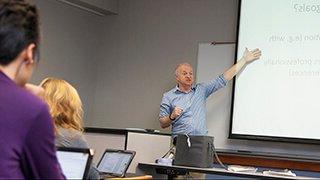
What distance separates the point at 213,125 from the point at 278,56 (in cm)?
103

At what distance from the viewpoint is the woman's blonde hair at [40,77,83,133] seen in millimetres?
2175

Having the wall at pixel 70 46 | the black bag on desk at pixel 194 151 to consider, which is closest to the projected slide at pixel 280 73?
the black bag on desk at pixel 194 151

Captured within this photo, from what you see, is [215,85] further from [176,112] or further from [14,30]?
[14,30]

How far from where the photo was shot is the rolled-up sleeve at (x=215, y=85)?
462 centimetres

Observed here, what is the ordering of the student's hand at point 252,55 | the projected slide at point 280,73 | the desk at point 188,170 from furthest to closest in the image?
1. the student's hand at point 252,55
2. the projected slide at point 280,73
3. the desk at point 188,170

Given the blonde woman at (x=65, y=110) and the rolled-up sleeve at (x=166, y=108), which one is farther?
the rolled-up sleeve at (x=166, y=108)

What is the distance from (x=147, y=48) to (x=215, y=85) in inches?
50.0

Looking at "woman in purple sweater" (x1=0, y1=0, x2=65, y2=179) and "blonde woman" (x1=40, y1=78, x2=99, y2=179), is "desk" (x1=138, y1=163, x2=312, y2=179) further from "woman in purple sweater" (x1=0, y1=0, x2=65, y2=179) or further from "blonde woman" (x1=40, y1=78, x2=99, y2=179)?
"woman in purple sweater" (x1=0, y1=0, x2=65, y2=179)

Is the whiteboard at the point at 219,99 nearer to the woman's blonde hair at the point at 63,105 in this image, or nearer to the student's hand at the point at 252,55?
the student's hand at the point at 252,55

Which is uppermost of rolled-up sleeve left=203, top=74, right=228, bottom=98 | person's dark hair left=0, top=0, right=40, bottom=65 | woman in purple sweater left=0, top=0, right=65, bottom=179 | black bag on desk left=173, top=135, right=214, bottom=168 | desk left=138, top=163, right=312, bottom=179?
rolled-up sleeve left=203, top=74, right=228, bottom=98

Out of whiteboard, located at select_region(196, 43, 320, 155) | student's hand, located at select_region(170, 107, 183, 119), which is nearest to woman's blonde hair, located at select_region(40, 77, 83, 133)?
student's hand, located at select_region(170, 107, 183, 119)

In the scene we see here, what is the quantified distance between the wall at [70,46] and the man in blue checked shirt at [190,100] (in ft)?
4.96

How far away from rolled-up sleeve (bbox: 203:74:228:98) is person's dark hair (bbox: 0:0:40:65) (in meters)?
3.61

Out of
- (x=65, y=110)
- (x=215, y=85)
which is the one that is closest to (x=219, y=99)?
(x=215, y=85)
